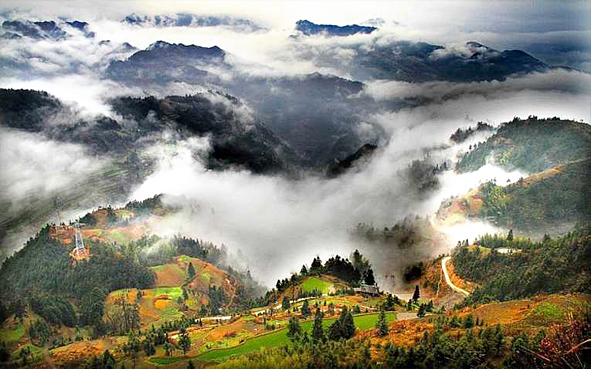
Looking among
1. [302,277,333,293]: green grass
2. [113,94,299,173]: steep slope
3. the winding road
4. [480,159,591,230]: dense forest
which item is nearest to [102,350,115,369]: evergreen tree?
[302,277,333,293]: green grass

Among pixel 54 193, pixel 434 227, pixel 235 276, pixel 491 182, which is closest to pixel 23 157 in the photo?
pixel 54 193

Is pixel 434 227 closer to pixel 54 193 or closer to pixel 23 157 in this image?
pixel 54 193

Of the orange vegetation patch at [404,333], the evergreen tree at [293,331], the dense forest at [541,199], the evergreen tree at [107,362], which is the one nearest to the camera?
Answer: the orange vegetation patch at [404,333]

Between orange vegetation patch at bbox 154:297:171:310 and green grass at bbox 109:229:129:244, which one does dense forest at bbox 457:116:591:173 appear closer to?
orange vegetation patch at bbox 154:297:171:310

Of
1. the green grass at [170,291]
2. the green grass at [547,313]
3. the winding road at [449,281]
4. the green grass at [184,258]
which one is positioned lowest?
the winding road at [449,281]

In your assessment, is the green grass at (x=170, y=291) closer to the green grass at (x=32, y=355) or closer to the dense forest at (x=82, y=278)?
the dense forest at (x=82, y=278)

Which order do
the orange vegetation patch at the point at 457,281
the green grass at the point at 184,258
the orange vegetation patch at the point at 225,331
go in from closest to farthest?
the orange vegetation patch at the point at 225,331
the orange vegetation patch at the point at 457,281
the green grass at the point at 184,258

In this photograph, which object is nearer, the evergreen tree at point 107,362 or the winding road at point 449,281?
the evergreen tree at point 107,362

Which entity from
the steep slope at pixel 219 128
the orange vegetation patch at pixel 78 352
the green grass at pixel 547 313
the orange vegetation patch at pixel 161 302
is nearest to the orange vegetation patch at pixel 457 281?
the green grass at pixel 547 313
